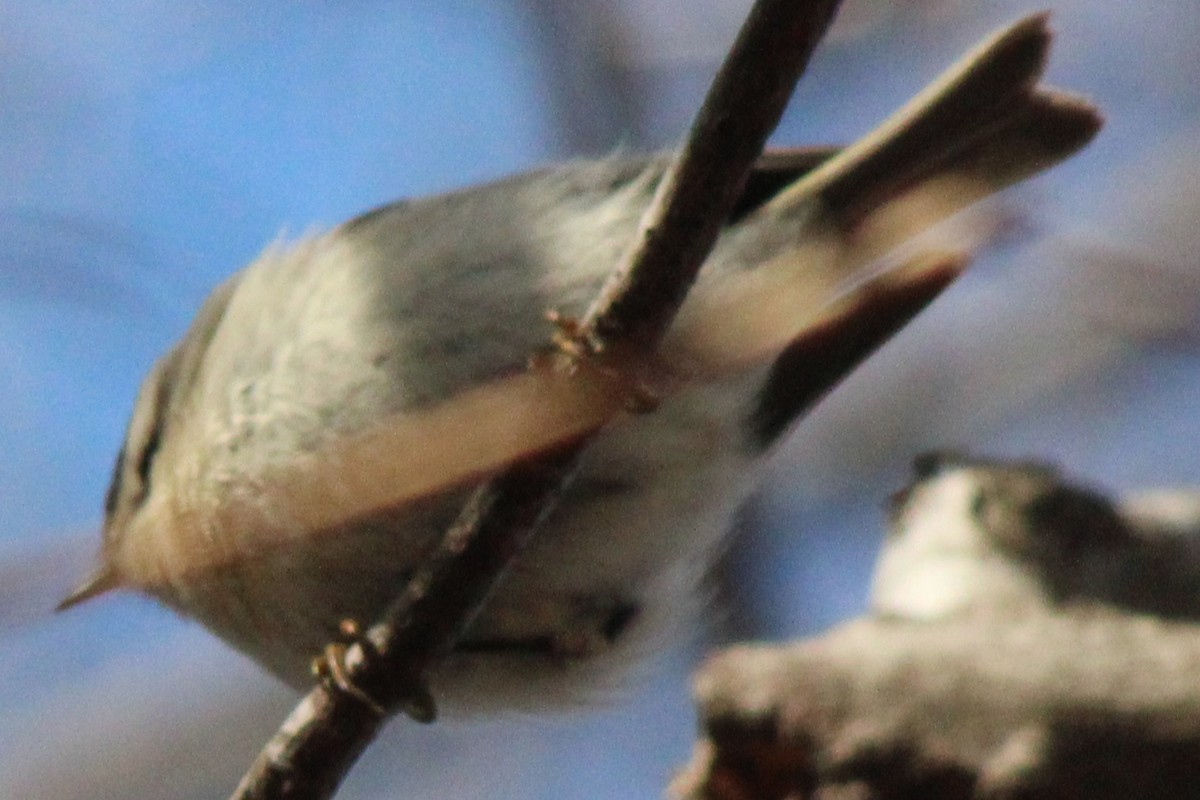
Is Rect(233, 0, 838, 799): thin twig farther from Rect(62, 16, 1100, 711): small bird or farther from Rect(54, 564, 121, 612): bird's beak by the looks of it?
Rect(54, 564, 121, 612): bird's beak

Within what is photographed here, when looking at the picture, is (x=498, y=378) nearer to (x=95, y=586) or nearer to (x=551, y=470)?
(x=551, y=470)

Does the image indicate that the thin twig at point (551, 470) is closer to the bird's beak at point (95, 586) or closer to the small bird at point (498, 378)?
the small bird at point (498, 378)

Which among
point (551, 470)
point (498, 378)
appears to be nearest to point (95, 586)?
point (498, 378)

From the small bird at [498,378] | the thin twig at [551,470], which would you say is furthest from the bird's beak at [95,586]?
the thin twig at [551,470]

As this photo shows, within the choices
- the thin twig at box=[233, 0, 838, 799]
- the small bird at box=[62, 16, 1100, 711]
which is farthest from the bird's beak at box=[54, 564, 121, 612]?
the thin twig at box=[233, 0, 838, 799]

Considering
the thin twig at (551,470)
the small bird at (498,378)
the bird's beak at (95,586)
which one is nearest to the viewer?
the thin twig at (551,470)

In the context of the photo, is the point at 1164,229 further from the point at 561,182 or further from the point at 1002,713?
the point at 1002,713
